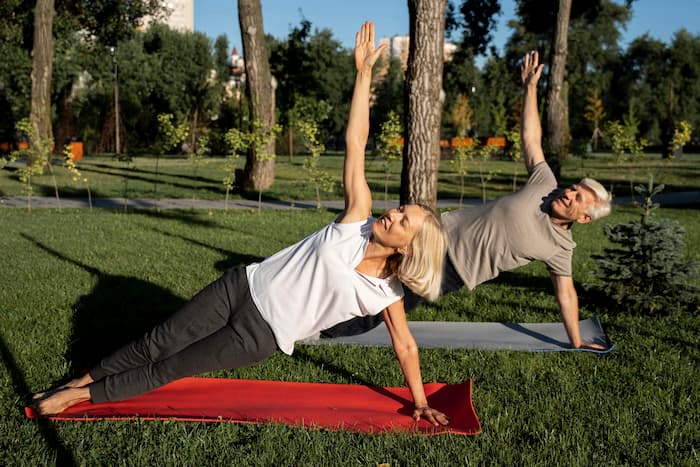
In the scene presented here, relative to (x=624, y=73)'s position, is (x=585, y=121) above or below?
below

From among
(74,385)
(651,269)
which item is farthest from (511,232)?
(74,385)

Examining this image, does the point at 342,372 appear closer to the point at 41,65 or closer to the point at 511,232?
Result: the point at 511,232

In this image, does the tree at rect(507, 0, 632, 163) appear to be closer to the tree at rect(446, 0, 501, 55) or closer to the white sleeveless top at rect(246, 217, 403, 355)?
the tree at rect(446, 0, 501, 55)

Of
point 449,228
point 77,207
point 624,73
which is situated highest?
point 624,73

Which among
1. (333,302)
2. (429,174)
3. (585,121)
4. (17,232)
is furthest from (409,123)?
(585,121)

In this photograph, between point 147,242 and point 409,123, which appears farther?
point 147,242

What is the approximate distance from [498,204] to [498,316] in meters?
2.08

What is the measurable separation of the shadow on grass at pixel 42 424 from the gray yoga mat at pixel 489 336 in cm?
206

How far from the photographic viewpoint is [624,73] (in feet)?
219

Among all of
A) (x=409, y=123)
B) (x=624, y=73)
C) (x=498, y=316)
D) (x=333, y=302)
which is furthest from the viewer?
(x=624, y=73)

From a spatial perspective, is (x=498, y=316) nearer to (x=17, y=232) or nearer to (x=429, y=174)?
(x=429, y=174)

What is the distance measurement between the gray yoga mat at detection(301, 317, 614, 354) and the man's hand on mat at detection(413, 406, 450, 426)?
60.6 inches

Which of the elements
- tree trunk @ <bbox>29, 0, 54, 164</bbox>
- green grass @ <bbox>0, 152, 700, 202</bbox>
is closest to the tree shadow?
green grass @ <bbox>0, 152, 700, 202</bbox>

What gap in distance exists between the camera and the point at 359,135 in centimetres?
419
